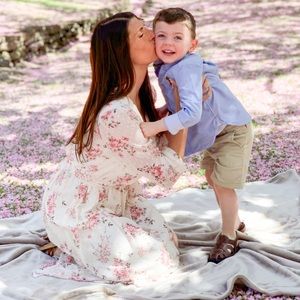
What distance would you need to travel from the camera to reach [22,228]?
4543 millimetres

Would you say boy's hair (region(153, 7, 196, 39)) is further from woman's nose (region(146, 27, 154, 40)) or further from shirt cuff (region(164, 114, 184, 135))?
shirt cuff (region(164, 114, 184, 135))

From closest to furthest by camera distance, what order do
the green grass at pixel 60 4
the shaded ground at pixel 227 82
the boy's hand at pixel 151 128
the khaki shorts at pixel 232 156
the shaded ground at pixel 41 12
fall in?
the boy's hand at pixel 151 128, the khaki shorts at pixel 232 156, the shaded ground at pixel 227 82, the shaded ground at pixel 41 12, the green grass at pixel 60 4

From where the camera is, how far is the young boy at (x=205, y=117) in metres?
3.47

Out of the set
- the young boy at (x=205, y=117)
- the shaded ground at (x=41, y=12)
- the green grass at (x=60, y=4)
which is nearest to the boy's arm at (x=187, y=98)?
the young boy at (x=205, y=117)

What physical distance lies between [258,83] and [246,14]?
22.5ft

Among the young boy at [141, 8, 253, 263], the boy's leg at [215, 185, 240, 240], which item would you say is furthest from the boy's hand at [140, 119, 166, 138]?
the boy's leg at [215, 185, 240, 240]

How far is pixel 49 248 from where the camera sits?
412 cm

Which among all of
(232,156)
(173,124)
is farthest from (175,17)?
(232,156)

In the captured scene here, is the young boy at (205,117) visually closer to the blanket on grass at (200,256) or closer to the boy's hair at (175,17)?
the boy's hair at (175,17)

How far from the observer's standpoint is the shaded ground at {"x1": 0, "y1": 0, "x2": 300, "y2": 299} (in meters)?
5.89

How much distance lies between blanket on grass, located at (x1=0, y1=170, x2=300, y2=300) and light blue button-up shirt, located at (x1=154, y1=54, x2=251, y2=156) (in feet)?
2.25

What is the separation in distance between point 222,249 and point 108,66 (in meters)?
1.26

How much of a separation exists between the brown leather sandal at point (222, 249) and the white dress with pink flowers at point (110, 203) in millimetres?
228

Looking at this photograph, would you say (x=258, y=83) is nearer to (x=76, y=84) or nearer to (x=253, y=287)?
(x=76, y=84)
